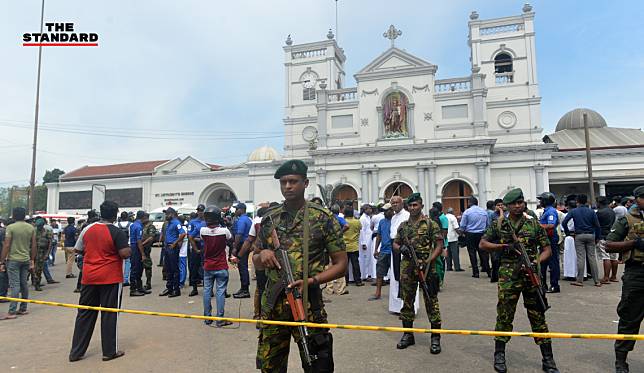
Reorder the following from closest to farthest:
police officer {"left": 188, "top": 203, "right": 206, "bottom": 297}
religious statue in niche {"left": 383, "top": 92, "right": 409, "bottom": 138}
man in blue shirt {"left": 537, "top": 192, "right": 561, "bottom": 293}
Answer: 1. man in blue shirt {"left": 537, "top": 192, "right": 561, "bottom": 293}
2. police officer {"left": 188, "top": 203, "right": 206, "bottom": 297}
3. religious statue in niche {"left": 383, "top": 92, "right": 409, "bottom": 138}

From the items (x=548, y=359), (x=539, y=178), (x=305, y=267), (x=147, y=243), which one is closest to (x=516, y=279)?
(x=548, y=359)

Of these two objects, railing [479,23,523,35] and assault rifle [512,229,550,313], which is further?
railing [479,23,523,35]

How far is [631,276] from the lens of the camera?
3590mm

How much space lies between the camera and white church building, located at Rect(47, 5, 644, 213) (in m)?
25.2

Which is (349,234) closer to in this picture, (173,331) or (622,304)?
(173,331)

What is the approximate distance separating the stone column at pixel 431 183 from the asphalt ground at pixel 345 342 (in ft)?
58.4

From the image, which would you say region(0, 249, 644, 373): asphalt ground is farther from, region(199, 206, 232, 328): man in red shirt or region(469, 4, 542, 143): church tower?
region(469, 4, 542, 143): church tower

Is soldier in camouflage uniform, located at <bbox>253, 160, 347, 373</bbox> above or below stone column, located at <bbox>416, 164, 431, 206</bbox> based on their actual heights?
below

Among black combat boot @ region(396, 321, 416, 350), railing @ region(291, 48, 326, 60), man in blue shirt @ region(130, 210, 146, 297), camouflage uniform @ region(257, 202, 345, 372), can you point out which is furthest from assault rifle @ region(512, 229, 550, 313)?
railing @ region(291, 48, 326, 60)

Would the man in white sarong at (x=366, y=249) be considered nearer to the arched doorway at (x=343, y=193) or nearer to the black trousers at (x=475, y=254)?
the black trousers at (x=475, y=254)

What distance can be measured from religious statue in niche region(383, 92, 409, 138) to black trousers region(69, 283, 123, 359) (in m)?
23.8

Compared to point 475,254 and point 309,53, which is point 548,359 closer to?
point 475,254

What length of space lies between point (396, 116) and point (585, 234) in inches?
771

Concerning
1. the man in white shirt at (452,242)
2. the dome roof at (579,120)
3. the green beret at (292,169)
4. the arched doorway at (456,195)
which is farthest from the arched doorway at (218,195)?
the dome roof at (579,120)
